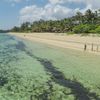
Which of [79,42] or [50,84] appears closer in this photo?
[50,84]

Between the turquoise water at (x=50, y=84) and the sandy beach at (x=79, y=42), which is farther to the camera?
the sandy beach at (x=79, y=42)

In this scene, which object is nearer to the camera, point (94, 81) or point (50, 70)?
point (94, 81)

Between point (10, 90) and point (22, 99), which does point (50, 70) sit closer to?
point (10, 90)

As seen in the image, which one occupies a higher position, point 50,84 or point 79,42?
point 50,84

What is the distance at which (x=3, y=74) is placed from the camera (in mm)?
25250

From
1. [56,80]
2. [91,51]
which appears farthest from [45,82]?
[91,51]

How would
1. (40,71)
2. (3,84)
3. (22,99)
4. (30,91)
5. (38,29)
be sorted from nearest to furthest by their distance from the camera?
(22,99) → (30,91) → (3,84) → (40,71) → (38,29)

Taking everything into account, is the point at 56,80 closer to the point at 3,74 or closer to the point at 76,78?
the point at 76,78

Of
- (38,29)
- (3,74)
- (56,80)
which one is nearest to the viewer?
(56,80)

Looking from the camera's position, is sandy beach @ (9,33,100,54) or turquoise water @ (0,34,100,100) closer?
turquoise water @ (0,34,100,100)

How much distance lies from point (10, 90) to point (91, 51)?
27379 millimetres

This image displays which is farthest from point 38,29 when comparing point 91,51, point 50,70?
point 50,70

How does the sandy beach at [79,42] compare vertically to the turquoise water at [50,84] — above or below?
below

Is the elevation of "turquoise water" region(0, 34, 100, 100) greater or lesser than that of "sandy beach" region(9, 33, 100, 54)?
greater
